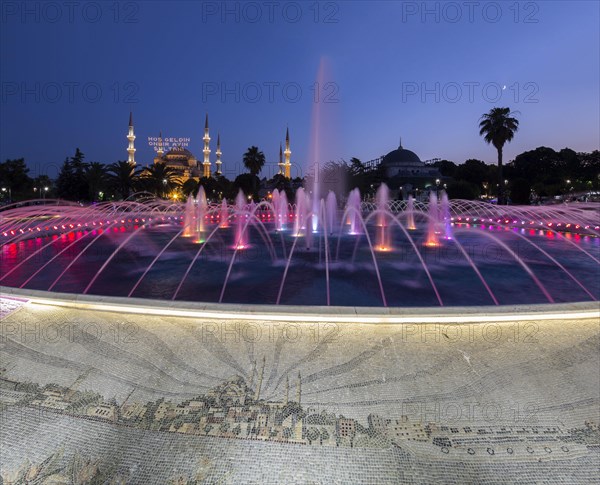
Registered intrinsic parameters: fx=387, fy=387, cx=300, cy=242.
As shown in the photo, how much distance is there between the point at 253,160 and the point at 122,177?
35.1 meters

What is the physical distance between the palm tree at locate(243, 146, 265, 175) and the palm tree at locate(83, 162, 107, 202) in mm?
35366

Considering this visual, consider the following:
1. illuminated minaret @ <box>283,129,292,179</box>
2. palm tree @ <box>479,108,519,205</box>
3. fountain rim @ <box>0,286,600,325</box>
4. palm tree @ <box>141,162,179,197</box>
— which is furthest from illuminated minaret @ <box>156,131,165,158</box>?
fountain rim @ <box>0,286,600,325</box>

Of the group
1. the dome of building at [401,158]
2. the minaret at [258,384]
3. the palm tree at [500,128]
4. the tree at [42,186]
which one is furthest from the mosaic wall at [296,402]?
the dome of building at [401,158]

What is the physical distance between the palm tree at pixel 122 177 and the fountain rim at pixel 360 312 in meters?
53.6

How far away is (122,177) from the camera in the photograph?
54656 mm

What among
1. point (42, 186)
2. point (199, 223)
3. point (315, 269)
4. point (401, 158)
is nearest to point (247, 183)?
point (42, 186)

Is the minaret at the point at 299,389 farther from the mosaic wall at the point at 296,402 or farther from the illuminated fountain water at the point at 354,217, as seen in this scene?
the illuminated fountain water at the point at 354,217

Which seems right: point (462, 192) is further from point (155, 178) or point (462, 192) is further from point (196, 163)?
point (196, 163)

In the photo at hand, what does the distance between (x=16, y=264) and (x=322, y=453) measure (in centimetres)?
1343

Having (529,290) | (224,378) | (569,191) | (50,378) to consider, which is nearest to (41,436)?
(50,378)

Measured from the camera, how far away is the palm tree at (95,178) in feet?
176

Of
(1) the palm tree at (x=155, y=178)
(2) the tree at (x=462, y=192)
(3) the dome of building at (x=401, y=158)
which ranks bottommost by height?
(2) the tree at (x=462, y=192)

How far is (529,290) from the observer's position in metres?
9.77

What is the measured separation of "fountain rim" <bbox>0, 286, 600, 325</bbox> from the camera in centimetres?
618
